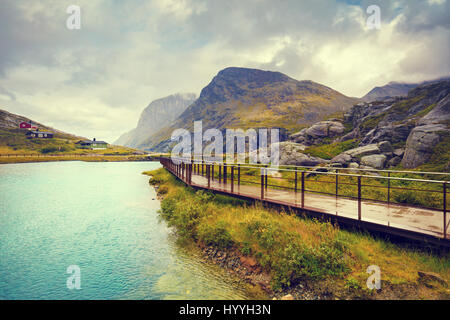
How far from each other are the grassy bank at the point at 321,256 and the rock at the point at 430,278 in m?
0.05

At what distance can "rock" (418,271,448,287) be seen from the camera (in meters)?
6.85

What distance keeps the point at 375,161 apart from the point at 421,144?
389 centimetres

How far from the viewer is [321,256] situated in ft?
28.6

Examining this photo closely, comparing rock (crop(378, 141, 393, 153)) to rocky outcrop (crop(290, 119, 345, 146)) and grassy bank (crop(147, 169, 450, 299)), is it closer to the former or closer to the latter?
rocky outcrop (crop(290, 119, 345, 146))

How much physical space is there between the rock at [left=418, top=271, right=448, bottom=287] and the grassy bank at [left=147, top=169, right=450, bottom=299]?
54mm

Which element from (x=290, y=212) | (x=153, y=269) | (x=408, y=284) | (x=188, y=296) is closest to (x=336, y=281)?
(x=408, y=284)

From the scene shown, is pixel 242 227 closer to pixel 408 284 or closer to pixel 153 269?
pixel 153 269

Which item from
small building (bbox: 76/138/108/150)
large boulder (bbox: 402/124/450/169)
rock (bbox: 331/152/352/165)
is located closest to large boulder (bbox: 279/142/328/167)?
rock (bbox: 331/152/352/165)

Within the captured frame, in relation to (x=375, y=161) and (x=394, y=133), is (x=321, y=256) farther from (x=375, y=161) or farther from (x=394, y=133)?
(x=394, y=133)

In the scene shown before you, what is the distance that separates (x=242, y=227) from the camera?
11945 millimetres

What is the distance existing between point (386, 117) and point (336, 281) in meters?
35.9
